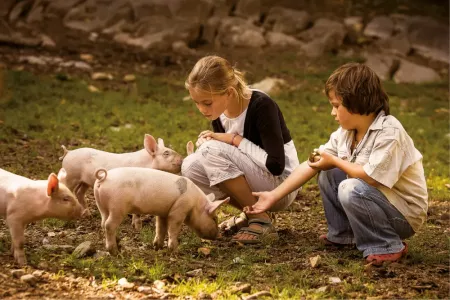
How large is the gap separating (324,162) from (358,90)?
1.50ft

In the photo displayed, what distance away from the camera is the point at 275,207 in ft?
16.5

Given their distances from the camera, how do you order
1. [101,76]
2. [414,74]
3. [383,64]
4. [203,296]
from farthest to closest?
[383,64], [414,74], [101,76], [203,296]

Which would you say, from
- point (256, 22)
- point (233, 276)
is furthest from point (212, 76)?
point (256, 22)

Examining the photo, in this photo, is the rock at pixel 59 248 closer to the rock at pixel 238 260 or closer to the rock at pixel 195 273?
the rock at pixel 195 273

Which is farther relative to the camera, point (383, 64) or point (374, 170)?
point (383, 64)

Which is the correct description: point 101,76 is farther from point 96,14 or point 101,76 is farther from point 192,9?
point 192,9

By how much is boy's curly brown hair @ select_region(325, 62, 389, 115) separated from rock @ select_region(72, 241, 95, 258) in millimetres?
1634

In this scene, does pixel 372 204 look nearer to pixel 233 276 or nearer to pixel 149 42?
pixel 233 276

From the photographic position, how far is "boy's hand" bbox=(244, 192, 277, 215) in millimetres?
4586

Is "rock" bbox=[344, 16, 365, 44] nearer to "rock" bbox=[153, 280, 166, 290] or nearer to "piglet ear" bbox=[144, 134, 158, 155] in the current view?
"piglet ear" bbox=[144, 134, 158, 155]

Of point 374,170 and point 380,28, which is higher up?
point 374,170

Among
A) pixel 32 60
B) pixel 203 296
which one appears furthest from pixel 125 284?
pixel 32 60

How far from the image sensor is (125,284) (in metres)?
3.72

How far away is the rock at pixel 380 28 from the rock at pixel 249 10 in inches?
78.1
